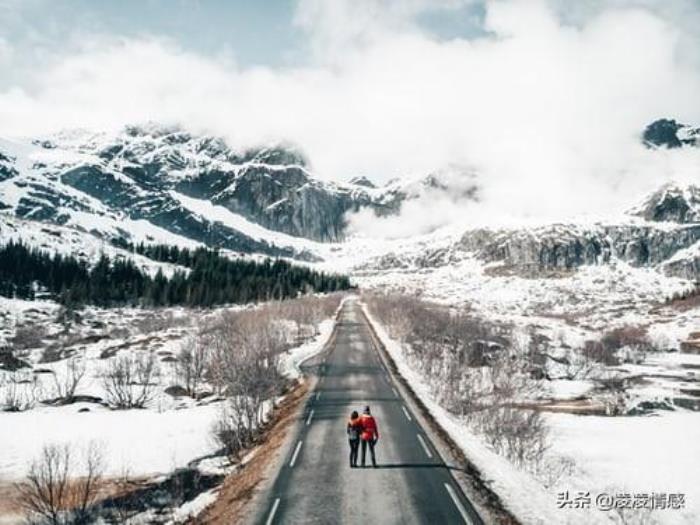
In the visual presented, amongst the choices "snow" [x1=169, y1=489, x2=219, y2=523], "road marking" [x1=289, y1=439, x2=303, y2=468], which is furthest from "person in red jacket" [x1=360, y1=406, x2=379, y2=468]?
"snow" [x1=169, y1=489, x2=219, y2=523]

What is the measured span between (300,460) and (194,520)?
567cm

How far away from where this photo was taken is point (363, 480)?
79.3ft

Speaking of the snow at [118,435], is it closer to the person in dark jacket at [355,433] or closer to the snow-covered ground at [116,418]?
the snow-covered ground at [116,418]

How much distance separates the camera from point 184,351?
7681 cm

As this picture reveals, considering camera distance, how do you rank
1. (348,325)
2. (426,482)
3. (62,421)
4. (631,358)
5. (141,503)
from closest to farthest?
(426,482)
(141,503)
(62,421)
(631,358)
(348,325)

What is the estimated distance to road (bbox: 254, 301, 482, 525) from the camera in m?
20.4

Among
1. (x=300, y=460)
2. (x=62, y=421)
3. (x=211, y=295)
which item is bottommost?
(x=62, y=421)

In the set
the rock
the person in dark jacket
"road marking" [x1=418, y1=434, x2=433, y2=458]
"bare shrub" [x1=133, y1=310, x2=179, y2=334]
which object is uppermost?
"bare shrub" [x1=133, y1=310, x2=179, y2=334]

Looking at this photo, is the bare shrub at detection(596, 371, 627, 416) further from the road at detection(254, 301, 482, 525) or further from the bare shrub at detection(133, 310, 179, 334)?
the bare shrub at detection(133, 310, 179, 334)

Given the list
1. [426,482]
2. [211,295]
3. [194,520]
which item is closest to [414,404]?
[426,482]

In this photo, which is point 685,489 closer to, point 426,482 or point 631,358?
point 426,482

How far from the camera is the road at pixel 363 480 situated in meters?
20.4

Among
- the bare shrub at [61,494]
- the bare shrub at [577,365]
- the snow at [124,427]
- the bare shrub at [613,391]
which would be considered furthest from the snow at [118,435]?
the bare shrub at [577,365]

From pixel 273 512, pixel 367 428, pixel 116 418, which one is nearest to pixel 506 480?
pixel 367 428
